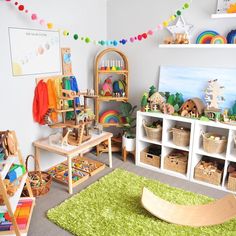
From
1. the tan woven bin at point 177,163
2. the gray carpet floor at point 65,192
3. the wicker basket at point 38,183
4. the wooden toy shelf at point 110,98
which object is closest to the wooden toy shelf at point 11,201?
the gray carpet floor at point 65,192

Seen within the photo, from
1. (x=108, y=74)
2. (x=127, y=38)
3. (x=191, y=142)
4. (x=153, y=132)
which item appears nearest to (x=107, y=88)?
(x=108, y=74)

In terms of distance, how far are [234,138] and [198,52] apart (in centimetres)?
100

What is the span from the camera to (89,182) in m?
2.74

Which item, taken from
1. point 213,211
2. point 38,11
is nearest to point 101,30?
point 38,11

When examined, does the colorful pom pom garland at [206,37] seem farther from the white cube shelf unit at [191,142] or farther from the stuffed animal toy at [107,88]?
the stuffed animal toy at [107,88]

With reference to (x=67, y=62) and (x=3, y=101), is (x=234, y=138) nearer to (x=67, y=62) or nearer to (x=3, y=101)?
(x=67, y=62)

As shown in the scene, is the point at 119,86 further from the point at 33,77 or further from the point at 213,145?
the point at 213,145

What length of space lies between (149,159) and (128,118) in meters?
0.56

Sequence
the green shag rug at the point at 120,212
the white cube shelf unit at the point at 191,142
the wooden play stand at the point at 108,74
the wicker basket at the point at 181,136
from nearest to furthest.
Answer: the green shag rug at the point at 120,212, the white cube shelf unit at the point at 191,142, the wicker basket at the point at 181,136, the wooden play stand at the point at 108,74

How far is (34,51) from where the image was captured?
2557 millimetres

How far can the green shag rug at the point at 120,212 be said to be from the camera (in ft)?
6.56

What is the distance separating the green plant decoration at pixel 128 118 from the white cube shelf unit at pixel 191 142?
171mm

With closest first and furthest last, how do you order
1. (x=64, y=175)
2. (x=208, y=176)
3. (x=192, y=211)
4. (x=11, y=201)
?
1. (x=11, y=201)
2. (x=192, y=211)
3. (x=208, y=176)
4. (x=64, y=175)

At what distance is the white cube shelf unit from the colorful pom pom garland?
84cm
